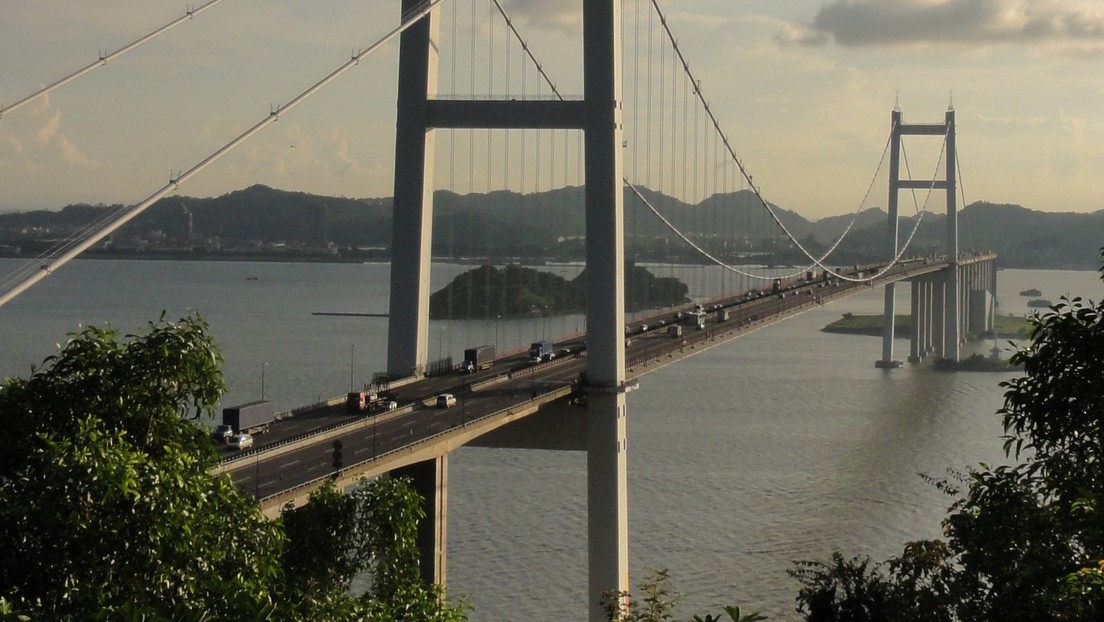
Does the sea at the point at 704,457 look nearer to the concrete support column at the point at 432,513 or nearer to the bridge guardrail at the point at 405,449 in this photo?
the concrete support column at the point at 432,513

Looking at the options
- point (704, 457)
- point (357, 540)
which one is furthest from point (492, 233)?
point (357, 540)

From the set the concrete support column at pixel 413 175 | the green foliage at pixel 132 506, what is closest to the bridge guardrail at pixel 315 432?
the concrete support column at pixel 413 175

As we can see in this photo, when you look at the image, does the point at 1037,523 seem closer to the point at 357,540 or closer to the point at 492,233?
the point at 357,540

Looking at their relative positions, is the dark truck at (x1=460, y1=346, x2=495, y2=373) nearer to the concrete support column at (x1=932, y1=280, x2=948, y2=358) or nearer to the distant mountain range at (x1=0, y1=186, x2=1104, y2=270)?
the distant mountain range at (x1=0, y1=186, x2=1104, y2=270)

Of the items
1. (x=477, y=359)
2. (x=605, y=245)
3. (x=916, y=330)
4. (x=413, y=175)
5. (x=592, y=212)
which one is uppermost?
(x=413, y=175)

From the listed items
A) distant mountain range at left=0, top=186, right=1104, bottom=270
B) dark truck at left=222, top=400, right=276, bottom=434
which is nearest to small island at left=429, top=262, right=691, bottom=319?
distant mountain range at left=0, top=186, right=1104, bottom=270
